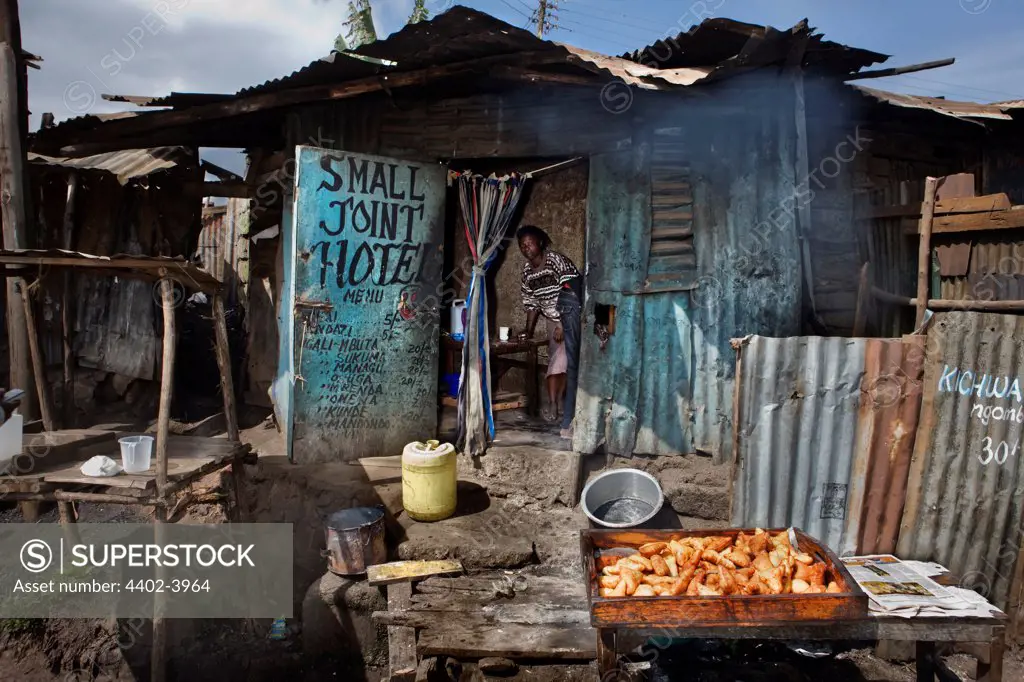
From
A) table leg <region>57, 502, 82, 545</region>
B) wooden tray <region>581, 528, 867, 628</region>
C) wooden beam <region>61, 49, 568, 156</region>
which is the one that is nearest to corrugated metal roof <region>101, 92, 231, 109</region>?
wooden beam <region>61, 49, 568, 156</region>

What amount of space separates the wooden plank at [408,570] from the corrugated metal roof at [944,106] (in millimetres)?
5726

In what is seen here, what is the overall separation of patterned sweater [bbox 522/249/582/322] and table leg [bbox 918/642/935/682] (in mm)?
4433

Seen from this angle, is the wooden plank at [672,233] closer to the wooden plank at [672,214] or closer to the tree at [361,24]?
the wooden plank at [672,214]

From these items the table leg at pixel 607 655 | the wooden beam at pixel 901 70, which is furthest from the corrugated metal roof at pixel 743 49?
the table leg at pixel 607 655

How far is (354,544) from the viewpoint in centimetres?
464

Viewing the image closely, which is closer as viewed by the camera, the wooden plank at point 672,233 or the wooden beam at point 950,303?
the wooden beam at point 950,303

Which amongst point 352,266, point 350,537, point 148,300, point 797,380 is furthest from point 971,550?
point 148,300

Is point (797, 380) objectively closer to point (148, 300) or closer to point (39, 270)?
point (39, 270)

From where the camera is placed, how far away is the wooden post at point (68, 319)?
8.18 meters

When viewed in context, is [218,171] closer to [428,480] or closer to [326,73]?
[326,73]

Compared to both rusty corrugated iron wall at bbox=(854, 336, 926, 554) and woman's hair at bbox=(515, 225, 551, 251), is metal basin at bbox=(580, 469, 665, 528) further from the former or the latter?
woman's hair at bbox=(515, 225, 551, 251)

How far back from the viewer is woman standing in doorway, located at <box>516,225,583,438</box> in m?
6.97

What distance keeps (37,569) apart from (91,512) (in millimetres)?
1200

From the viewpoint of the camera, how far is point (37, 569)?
533 cm
